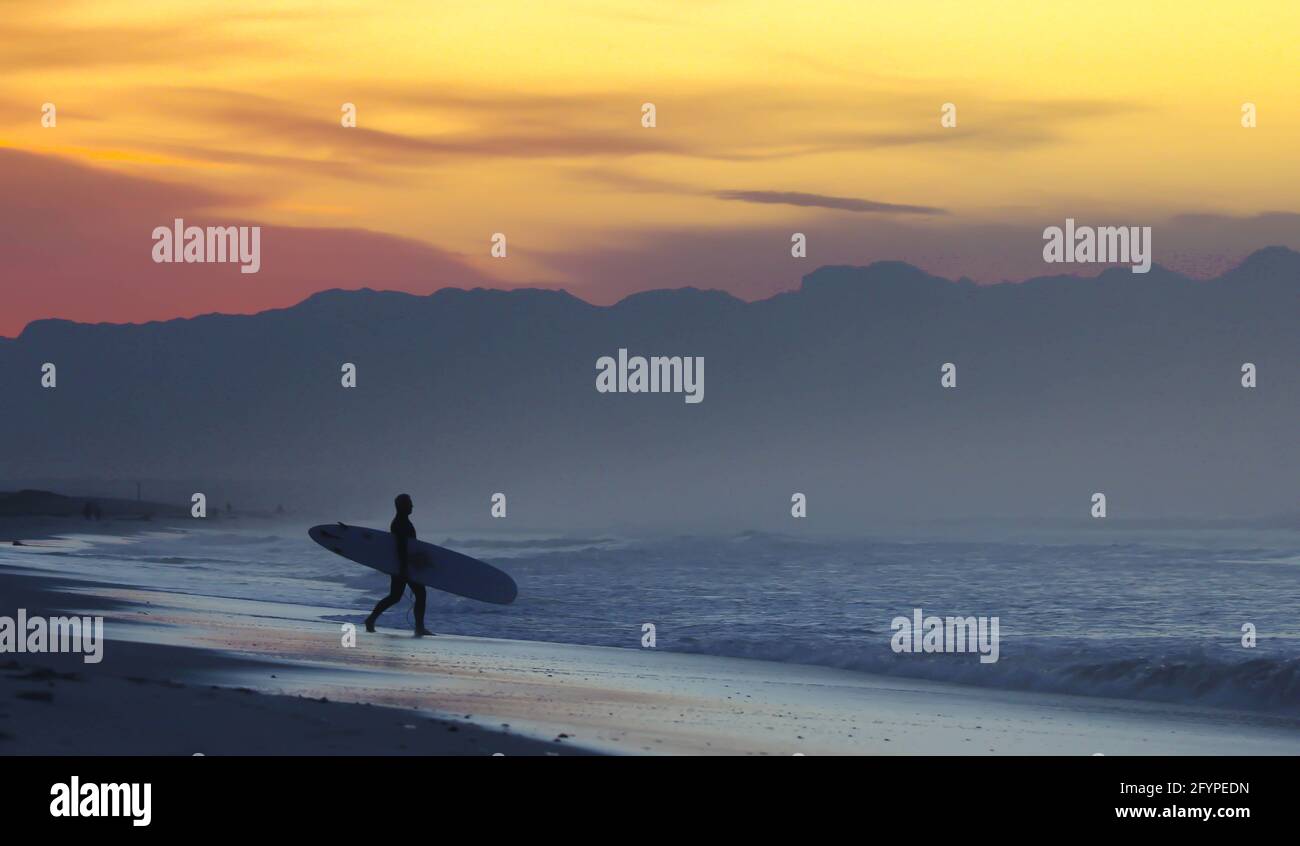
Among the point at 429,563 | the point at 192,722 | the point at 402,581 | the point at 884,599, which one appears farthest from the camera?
the point at 884,599

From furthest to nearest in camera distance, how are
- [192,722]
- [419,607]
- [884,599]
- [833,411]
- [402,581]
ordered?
[833,411]
[884,599]
[402,581]
[419,607]
[192,722]

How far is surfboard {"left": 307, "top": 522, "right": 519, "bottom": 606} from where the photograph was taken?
69.5ft

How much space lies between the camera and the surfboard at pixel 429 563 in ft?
69.5

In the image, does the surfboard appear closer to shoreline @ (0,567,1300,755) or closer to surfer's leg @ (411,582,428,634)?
surfer's leg @ (411,582,428,634)

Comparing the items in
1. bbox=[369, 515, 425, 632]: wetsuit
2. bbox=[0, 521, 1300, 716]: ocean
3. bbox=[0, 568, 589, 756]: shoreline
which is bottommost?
bbox=[0, 521, 1300, 716]: ocean

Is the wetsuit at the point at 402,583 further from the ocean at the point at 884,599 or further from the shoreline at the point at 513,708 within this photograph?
the ocean at the point at 884,599

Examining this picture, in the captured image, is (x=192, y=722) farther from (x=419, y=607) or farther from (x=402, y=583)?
(x=402, y=583)

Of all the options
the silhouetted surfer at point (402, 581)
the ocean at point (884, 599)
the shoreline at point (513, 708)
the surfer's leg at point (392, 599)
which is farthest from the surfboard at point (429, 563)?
the shoreline at point (513, 708)

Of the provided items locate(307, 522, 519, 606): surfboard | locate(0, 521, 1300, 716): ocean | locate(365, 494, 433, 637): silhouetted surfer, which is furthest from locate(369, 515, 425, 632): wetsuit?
locate(307, 522, 519, 606): surfboard

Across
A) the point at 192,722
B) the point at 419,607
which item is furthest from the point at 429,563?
the point at 192,722

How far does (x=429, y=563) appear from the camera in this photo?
21.2 meters

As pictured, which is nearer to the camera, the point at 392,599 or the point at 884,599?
the point at 392,599

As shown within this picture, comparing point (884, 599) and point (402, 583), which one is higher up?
point (402, 583)
